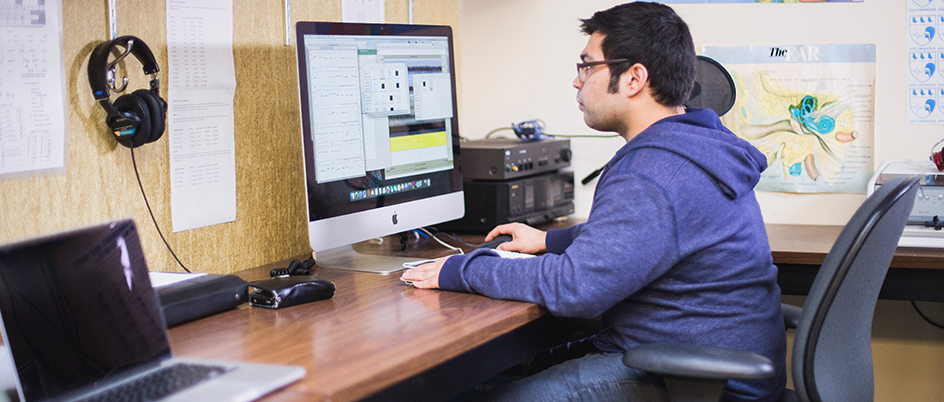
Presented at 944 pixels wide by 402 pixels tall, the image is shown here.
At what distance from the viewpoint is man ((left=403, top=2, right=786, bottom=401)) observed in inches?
49.8

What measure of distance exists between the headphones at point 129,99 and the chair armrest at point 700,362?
0.99m

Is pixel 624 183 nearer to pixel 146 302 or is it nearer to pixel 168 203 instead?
pixel 146 302

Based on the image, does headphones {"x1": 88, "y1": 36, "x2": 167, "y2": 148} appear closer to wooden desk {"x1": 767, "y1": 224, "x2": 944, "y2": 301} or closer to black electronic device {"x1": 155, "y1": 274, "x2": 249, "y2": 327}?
black electronic device {"x1": 155, "y1": 274, "x2": 249, "y2": 327}

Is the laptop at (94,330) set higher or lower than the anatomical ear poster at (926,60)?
lower

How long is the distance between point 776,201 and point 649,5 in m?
1.09

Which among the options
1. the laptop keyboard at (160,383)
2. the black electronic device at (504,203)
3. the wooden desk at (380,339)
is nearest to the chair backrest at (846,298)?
the wooden desk at (380,339)

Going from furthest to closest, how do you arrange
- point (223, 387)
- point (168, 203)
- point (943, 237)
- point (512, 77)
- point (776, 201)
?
point (512, 77), point (776, 201), point (943, 237), point (168, 203), point (223, 387)

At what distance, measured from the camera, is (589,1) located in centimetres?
250

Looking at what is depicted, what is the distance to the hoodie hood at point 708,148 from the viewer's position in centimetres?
132

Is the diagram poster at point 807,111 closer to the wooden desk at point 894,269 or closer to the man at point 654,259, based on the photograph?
the wooden desk at point 894,269

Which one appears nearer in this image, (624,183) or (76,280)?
(76,280)

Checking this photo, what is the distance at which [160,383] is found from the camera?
3.04 feet

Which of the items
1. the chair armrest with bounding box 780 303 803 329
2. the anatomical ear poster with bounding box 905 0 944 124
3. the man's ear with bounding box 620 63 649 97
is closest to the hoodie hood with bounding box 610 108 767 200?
the man's ear with bounding box 620 63 649 97

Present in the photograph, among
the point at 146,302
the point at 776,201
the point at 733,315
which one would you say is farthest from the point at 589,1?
the point at 146,302
